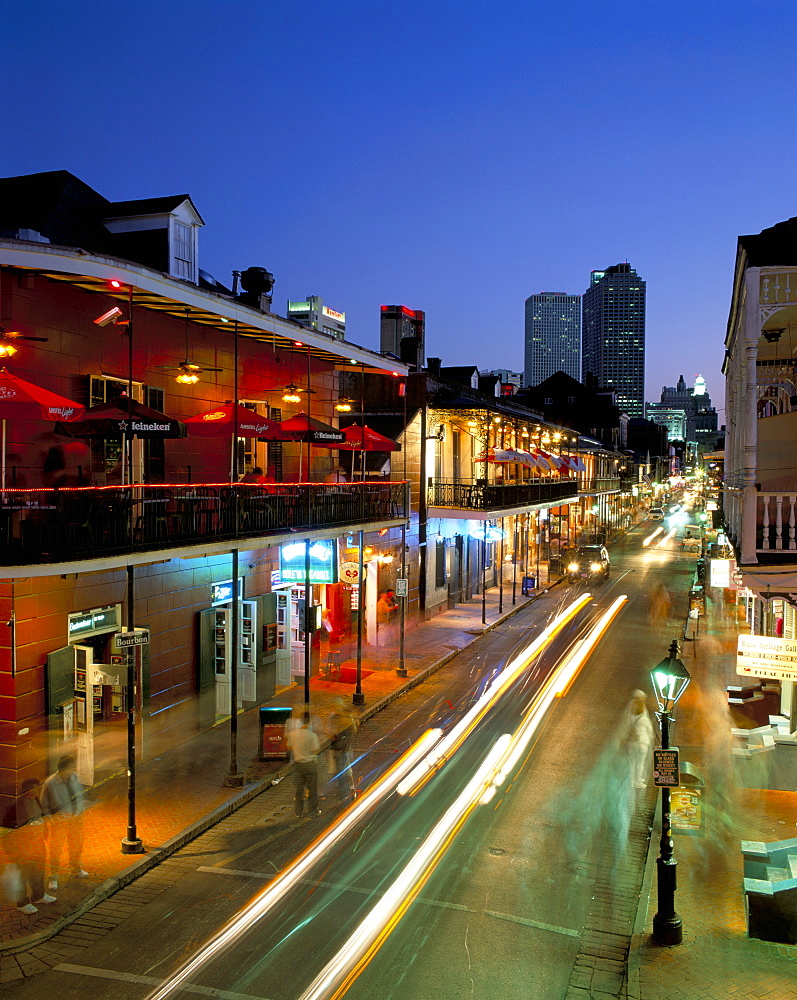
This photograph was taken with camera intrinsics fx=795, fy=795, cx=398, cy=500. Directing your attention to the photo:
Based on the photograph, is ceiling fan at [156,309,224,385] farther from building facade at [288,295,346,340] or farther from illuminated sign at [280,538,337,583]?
building facade at [288,295,346,340]

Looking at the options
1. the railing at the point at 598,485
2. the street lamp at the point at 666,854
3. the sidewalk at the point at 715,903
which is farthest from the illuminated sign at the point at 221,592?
the railing at the point at 598,485

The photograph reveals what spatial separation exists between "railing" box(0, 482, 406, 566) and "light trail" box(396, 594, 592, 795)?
497cm

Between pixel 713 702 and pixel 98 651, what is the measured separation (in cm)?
1340

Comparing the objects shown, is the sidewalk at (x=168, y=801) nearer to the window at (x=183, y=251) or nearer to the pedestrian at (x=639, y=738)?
the pedestrian at (x=639, y=738)

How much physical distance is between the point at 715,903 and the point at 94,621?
10.0 m

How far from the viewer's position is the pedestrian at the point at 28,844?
9.24m

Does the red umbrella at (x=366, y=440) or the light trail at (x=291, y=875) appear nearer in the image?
the light trail at (x=291, y=875)

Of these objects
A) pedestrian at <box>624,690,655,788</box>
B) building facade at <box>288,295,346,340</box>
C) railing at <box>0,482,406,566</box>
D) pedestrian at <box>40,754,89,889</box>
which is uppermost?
building facade at <box>288,295,346,340</box>

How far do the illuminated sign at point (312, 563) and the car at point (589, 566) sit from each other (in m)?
24.2

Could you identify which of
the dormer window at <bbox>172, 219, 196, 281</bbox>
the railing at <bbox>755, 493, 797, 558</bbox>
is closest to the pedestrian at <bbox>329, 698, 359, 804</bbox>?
the railing at <bbox>755, 493, 797, 558</bbox>

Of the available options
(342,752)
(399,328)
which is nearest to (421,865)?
(342,752)

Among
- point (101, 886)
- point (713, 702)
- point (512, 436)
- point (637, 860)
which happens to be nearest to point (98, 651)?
point (101, 886)

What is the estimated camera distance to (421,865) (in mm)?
10055

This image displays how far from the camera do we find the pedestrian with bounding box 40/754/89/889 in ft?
32.8
